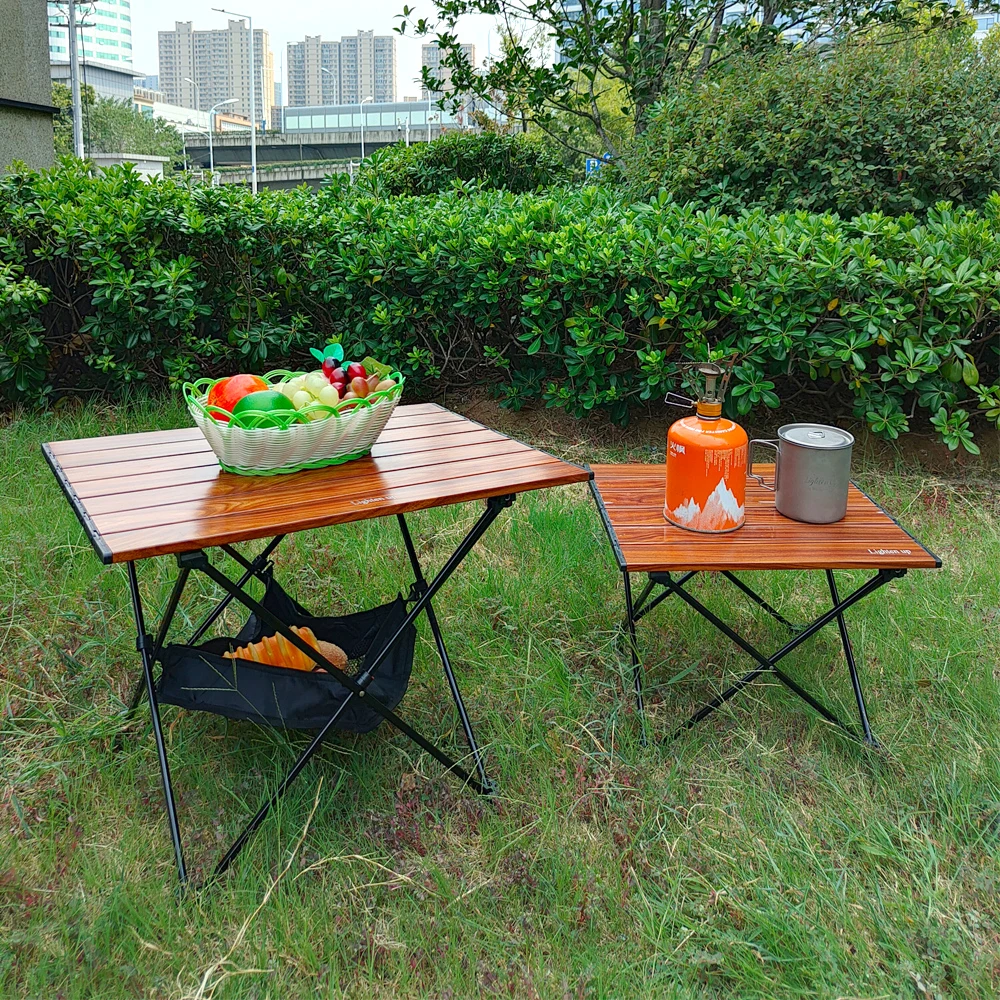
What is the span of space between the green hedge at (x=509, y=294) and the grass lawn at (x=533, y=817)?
1.21m

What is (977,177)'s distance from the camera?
14.8 feet

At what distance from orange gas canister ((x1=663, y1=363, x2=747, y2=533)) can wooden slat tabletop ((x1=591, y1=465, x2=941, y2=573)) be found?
1.7 inches

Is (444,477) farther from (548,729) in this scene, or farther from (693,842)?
(693,842)

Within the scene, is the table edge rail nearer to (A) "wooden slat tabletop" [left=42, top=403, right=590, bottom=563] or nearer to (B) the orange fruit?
(A) "wooden slat tabletop" [left=42, top=403, right=590, bottom=563]

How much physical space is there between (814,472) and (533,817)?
1078mm

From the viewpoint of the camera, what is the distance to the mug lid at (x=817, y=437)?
2141mm

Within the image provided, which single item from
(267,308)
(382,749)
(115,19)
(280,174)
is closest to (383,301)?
(267,308)

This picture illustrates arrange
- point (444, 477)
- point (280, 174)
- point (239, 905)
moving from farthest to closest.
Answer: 1. point (280, 174)
2. point (444, 477)
3. point (239, 905)

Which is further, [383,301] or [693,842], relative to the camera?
[383,301]

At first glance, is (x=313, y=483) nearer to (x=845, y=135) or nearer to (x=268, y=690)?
(x=268, y=690)

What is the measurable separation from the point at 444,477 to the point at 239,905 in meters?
0.99

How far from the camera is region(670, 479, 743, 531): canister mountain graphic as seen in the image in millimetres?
2129

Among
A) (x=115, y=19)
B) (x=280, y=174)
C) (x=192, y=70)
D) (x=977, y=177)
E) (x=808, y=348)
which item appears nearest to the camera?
(x=808, y=348)

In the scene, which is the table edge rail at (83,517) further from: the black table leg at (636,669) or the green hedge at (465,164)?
the green hedge at (465,164)
